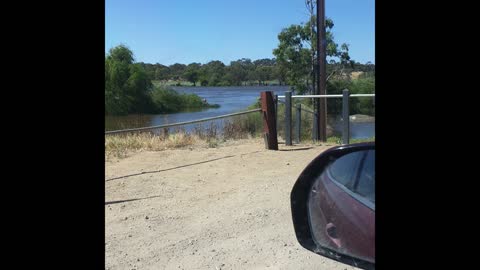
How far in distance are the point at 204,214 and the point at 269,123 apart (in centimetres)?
443

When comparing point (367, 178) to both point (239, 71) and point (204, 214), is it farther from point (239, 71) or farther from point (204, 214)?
point (239, 71)

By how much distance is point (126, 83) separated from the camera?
4462 centimetres

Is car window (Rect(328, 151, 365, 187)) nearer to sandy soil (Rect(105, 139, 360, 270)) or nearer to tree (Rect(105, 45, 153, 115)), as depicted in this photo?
sandy soil (Rect(105, 139, 360, 270))

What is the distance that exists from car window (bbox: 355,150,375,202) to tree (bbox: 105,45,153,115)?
131 ft

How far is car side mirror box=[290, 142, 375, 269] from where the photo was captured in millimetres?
1703

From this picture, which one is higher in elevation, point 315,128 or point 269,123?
point 269,123

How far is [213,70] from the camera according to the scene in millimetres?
55719

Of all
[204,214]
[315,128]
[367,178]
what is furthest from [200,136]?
[367,178]

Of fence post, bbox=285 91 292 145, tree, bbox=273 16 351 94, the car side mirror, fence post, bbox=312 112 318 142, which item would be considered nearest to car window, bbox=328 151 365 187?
the car side mirror

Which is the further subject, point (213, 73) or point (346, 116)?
point (213, 73)

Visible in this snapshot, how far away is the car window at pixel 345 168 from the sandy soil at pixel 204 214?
1.74 metres
